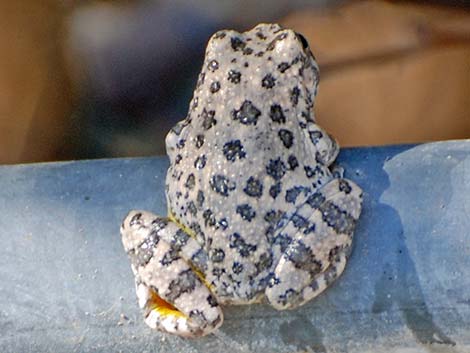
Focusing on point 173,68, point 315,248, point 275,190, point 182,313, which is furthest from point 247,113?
point 173,68

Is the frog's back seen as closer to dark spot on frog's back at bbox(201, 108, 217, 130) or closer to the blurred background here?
dark spot on frog's back at bbox(201, 108, 217, 130)

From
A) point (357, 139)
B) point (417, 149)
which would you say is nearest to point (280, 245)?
point (417, 149)

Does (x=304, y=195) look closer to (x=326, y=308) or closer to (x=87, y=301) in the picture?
(x=326, y=308)

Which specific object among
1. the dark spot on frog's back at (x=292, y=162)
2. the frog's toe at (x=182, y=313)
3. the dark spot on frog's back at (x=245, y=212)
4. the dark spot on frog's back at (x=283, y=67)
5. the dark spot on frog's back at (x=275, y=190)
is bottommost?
the frog's toe at (x=182, y=313)

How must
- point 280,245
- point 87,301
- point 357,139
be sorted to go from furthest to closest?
point 357,139
point 87,301
point 280,245

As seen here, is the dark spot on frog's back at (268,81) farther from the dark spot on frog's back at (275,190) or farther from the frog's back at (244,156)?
the dark spot on frog's back at (275,190)

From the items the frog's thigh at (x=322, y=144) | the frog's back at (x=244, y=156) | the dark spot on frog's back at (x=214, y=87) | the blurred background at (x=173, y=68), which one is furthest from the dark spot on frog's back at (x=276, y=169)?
the blurred background at (x=173, y=68)

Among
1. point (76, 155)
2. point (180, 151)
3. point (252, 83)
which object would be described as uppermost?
point (252, 83)
